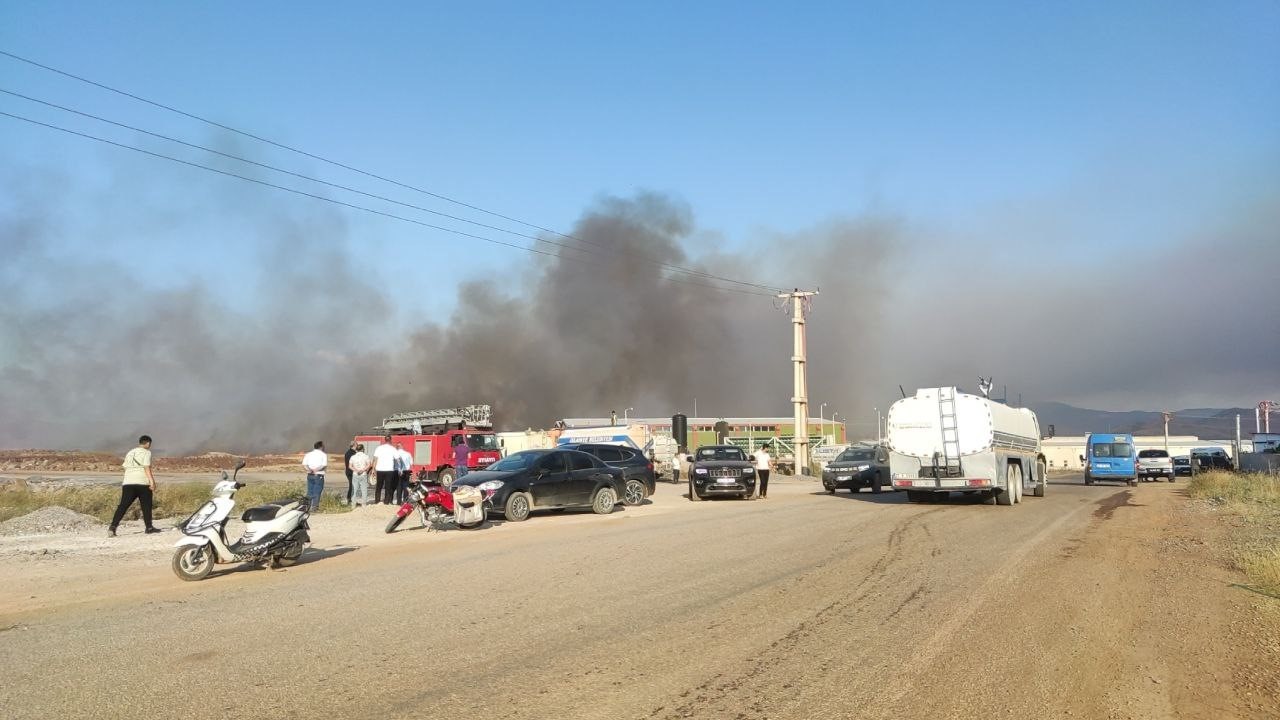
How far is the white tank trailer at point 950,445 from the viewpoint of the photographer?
67.3 feet

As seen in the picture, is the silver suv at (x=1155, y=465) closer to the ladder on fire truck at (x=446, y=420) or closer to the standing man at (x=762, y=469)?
the standing man at (x=762, y=469)

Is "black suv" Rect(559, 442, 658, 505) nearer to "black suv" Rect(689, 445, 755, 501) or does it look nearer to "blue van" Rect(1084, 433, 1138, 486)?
"black suv" Rect(689, 445, 755, 501)

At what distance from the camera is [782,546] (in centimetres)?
1240

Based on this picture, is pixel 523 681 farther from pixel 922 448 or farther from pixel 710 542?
pixel 922 448

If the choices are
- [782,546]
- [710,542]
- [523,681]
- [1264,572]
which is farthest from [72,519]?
[1264,572]

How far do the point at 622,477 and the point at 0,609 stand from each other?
1273 cm

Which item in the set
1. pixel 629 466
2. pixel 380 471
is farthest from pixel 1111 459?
pixel 380 471

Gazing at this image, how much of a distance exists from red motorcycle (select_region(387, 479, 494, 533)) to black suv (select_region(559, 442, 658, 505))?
17.3 feet

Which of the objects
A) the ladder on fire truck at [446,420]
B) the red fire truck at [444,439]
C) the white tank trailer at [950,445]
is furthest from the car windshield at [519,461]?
the ladder on fire truck at [446,420]

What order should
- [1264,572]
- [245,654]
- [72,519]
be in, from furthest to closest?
[72,519] → [1264,572] → [245,654]

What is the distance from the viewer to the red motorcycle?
15344mm

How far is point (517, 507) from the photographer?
16.9 m

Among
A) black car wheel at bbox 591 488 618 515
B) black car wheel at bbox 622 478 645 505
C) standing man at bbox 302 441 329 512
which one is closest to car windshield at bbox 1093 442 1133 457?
black car wheel at bbox 622 478 645 505

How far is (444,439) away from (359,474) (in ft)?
37.3
